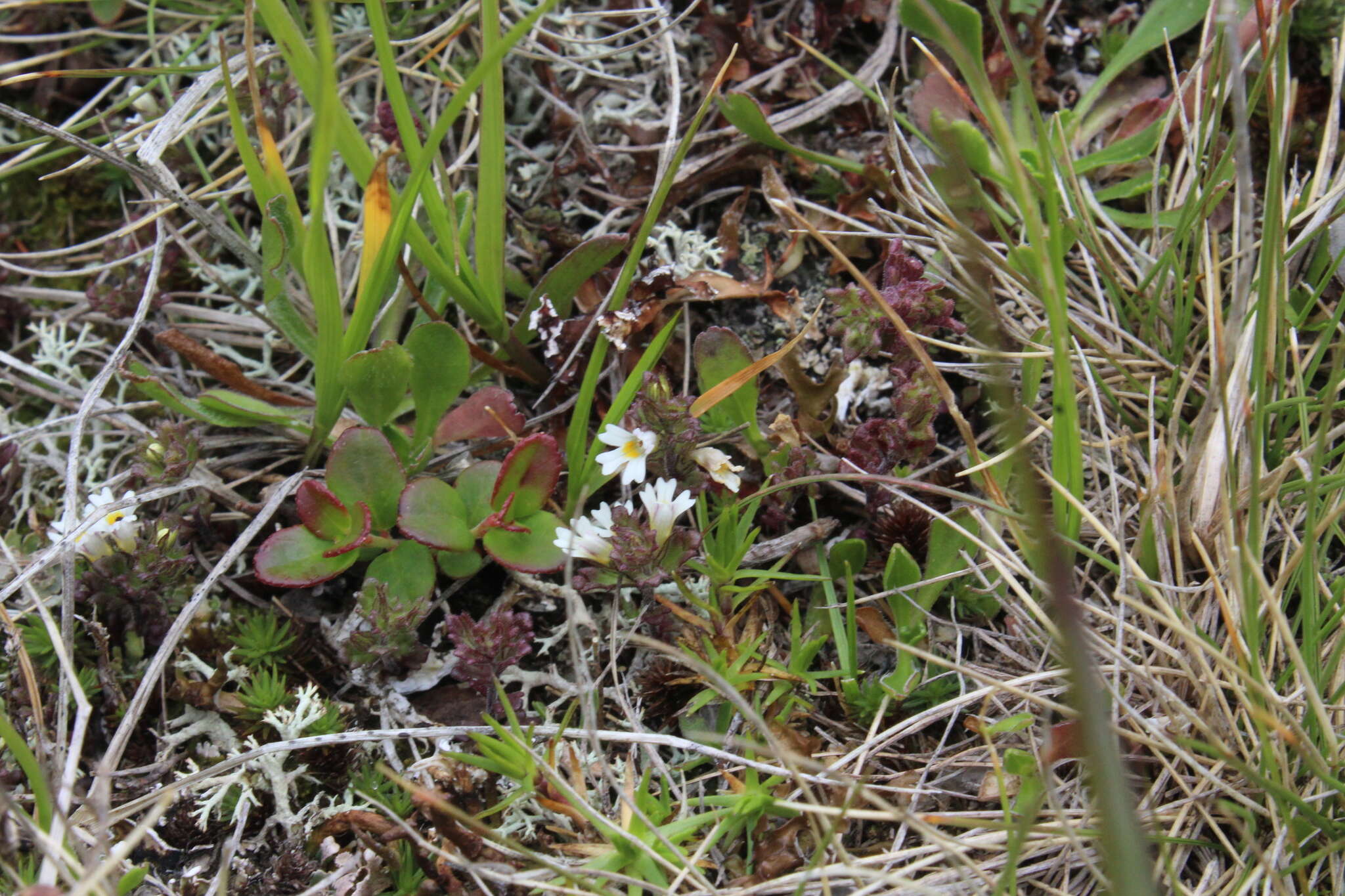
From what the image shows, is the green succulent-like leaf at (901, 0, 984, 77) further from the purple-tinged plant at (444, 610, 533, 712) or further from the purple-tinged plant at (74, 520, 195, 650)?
the purple-tinged plant at (74, 520, 195, 650)

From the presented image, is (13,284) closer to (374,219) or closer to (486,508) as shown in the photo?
(374,219)

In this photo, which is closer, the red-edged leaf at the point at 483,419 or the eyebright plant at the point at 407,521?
the eyebright plant at the point at 407,521

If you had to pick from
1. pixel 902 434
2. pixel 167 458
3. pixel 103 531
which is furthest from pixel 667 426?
pixel 103 531

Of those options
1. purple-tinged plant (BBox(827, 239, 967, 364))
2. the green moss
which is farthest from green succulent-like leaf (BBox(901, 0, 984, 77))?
the green moss

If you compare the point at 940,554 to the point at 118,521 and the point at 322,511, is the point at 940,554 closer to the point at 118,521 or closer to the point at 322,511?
the point at 322,511

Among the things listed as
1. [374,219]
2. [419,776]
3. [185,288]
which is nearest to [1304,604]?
[419,776]

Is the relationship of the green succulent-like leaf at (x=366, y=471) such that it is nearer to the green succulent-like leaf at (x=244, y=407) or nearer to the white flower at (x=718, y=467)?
the green succulent-like leaf at (x=244, y=407)

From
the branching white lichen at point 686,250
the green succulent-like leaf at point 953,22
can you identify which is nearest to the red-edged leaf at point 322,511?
the branching white lichen at point 686,250

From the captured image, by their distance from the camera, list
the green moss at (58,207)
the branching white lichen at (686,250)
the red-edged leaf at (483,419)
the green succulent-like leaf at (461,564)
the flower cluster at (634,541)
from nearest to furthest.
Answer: the flower cluster at (634,541)
the green succulent-like leaf at (461,564)
the red-edged leaf at (483,419)
the branching white lichen at (686,250)
the green moss at (58,207)
